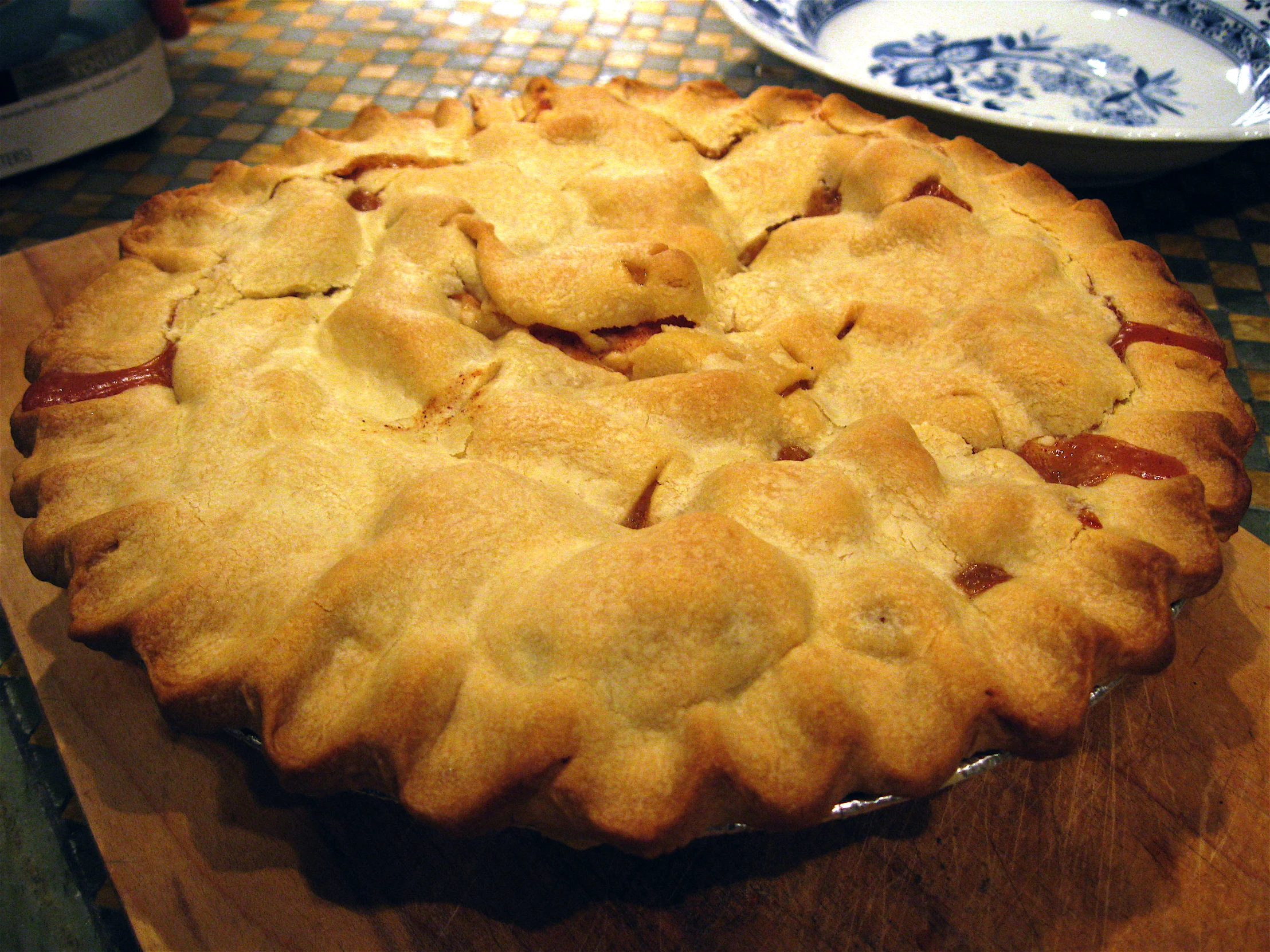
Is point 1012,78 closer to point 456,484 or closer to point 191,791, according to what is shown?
point 456,484

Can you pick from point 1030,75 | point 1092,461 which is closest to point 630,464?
point 1092,461

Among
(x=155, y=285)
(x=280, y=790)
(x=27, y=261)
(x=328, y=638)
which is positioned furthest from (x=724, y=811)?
(x=27, y=261)

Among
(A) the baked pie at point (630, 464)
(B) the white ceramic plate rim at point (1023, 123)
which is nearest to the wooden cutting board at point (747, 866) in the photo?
(A) the baked pie at point (630, 464)

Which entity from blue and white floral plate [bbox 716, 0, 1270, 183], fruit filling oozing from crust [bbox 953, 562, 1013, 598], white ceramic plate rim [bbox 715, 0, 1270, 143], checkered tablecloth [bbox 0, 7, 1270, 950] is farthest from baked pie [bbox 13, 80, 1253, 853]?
checkered tablecloth [bbox 0, 7, 1270, 950]

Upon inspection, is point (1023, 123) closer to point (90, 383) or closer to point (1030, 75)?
point (1030, 75)

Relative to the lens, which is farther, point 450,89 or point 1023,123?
point 450,89

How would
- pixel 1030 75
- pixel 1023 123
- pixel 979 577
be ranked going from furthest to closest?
pixel 1030 75
pixel 1023 123
pixel 979 577

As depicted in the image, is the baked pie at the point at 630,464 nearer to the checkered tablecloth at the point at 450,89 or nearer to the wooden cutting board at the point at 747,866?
the wooden cutting board at the point at 747,866
